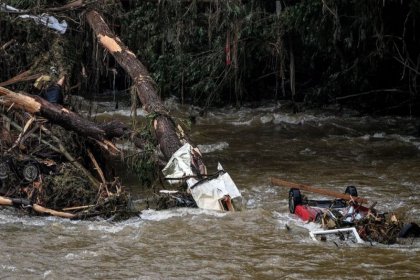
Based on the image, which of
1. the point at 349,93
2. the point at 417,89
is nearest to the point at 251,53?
the point at 349,93

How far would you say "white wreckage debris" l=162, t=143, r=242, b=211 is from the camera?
25.3 feet

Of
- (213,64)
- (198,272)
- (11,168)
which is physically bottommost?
(198,272)

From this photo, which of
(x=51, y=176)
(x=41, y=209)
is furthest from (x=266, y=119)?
(x=41, y=209)

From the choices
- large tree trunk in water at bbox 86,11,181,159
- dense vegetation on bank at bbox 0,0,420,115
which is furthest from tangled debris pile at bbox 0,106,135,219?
dense vegetation on bank at bbox 0,0,420,115

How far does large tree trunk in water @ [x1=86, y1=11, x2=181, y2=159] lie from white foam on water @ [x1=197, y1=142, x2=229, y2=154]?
291cm

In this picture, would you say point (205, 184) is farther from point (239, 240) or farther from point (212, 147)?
point (212, 147)

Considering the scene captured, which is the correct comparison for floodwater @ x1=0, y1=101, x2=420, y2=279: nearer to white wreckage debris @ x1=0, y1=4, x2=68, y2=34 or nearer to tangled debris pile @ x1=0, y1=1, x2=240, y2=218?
tangled debris pile @ x1=0, y1=1, x2=240, y2=218

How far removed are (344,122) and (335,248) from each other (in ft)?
30.6

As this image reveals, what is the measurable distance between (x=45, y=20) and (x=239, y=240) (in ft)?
16.4

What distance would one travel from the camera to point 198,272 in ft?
19.7

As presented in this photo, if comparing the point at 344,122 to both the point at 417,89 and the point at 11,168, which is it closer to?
the point at 417,89

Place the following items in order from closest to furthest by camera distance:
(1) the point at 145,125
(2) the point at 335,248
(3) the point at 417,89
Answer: (2) the point at 335,248 < (1) the point at 145,125 < (3) the point at 417,89

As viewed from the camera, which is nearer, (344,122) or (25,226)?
(25,226)

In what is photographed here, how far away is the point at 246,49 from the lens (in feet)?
50.8
